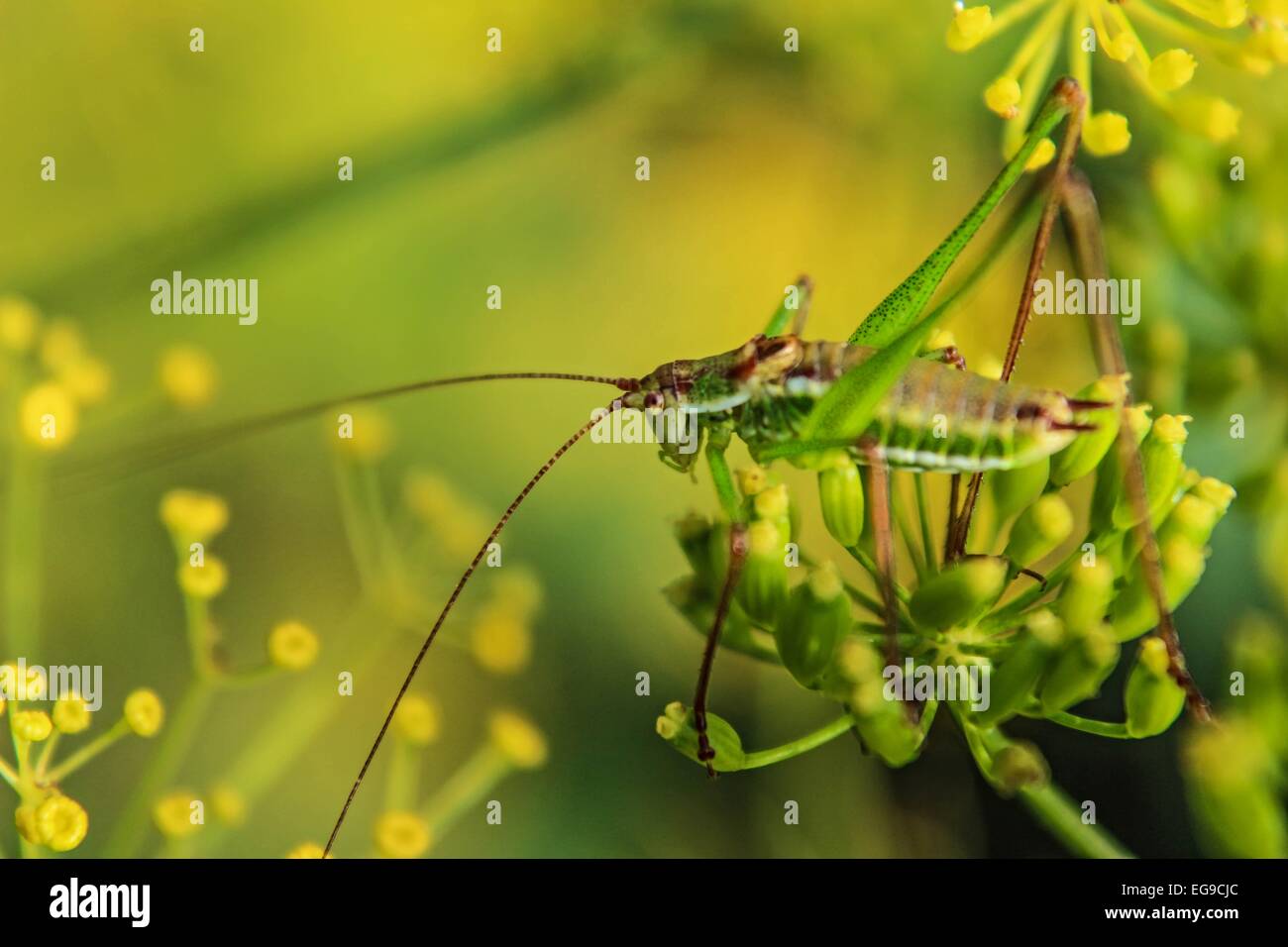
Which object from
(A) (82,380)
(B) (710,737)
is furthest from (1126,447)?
(A) (82,380)

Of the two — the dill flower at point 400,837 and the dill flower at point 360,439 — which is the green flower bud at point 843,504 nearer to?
the dill flower at point 400,837

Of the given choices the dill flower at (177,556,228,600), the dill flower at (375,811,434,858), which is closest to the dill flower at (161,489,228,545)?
the dill flower at (177,556,228,600)

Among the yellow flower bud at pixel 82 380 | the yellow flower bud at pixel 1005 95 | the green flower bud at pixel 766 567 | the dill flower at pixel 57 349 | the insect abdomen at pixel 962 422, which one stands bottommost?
the green flower bud at pixel 766 567

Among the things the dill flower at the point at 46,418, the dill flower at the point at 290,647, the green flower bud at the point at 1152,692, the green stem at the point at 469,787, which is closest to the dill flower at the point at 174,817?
the dill flower at the point at 290,647

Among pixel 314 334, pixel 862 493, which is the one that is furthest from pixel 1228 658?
pixel 314 334

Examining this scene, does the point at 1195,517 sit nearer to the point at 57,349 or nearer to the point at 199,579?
the point at 199,579
